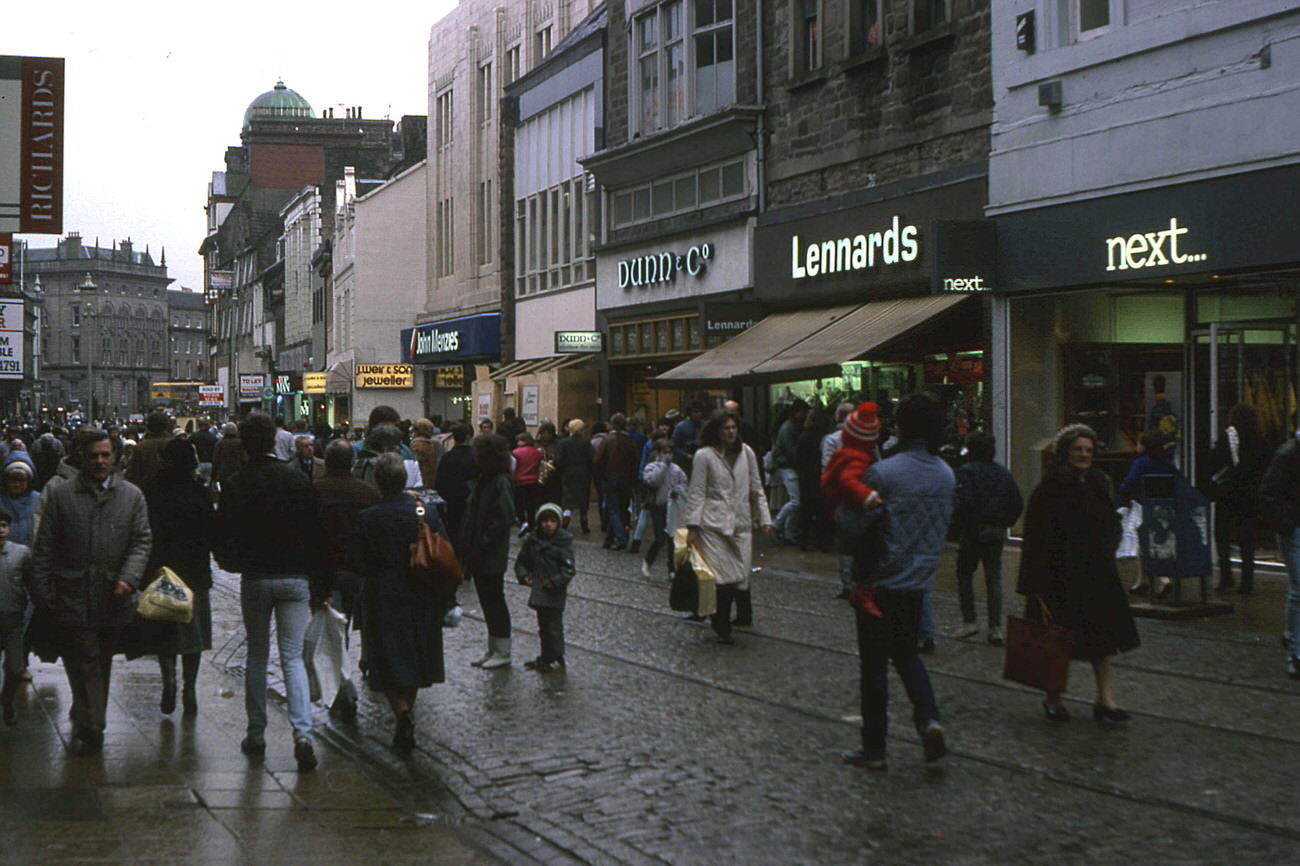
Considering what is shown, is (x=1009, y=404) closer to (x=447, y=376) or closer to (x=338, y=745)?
(x=338, y=745)

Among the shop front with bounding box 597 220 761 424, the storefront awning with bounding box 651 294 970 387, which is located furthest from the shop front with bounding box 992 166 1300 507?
the shop front with bounding box 597 220 761 424

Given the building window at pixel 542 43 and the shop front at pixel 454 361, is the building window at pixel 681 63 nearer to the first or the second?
the building window at pixel 542 43

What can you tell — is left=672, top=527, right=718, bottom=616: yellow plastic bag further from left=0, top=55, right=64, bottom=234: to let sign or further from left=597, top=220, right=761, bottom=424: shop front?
left=597, top=220, right=761, bottom=424: shop front

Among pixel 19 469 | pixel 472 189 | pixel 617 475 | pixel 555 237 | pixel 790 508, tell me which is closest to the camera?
pixel 19 469

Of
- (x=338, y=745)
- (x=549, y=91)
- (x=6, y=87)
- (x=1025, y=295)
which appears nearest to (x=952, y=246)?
(x=1025, y=295)

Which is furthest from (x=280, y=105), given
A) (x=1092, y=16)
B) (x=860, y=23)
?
(x=1092, y=16)

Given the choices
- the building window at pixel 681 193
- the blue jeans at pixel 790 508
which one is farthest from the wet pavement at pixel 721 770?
the building window at pixel 681 193

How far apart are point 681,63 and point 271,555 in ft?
74.3

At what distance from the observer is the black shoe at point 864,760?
25.2 ft

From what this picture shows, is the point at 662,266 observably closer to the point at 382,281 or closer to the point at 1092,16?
the point at 1092,16

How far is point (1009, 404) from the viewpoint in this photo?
20.2 meters

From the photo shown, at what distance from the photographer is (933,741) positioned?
25.0 ft

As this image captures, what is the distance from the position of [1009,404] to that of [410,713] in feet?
43.4

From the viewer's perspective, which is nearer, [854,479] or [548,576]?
[854,479]
